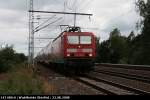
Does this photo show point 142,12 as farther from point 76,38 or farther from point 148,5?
point 76,38

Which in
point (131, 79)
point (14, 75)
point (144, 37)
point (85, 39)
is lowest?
point (131, 79)

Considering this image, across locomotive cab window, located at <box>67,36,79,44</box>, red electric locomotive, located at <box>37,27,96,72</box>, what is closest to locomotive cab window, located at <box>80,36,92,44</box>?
red electric locomotive, located at <box>37,27,96,72</box>

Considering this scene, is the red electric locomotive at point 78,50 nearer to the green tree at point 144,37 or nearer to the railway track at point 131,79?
the railway track at point 131,79

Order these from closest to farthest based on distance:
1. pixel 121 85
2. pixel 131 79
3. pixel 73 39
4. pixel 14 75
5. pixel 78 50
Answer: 1. pixel 121 85
2. pixel 14 75
3. pixel 131 79
4. pixel 78 50
5. pixel 73 39

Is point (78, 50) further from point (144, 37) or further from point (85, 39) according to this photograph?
point (144, 37)

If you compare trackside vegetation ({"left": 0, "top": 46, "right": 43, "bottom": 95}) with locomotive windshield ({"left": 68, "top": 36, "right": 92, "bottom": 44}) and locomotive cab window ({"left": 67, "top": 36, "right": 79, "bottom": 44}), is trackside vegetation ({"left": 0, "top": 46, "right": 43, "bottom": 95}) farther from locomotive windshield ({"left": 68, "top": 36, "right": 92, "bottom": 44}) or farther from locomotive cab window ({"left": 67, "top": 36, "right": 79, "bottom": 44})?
locomotive windshield ({"left": 68, "top": 36, "right": 92, "bottom": 44})

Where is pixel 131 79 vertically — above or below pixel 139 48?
below

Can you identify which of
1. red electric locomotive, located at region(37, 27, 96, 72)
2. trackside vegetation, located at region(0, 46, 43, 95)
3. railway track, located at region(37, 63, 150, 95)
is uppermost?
red electric locomotive, located at region(37, 27, 96, 72)

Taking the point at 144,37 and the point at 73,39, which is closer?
the point at 73,39

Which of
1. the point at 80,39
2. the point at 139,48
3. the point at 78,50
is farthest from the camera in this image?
the point at 139,48

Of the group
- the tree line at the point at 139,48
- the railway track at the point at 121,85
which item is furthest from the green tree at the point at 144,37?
the railway track at the point at 121,85

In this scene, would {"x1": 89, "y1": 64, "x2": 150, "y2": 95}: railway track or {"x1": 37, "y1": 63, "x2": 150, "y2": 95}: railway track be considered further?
{"x1": 89, "y1": 64, "x2": 150, "y2": 95}: railway track

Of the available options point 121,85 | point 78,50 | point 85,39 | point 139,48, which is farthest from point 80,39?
point 139,48

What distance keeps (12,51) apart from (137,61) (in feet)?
81.7
